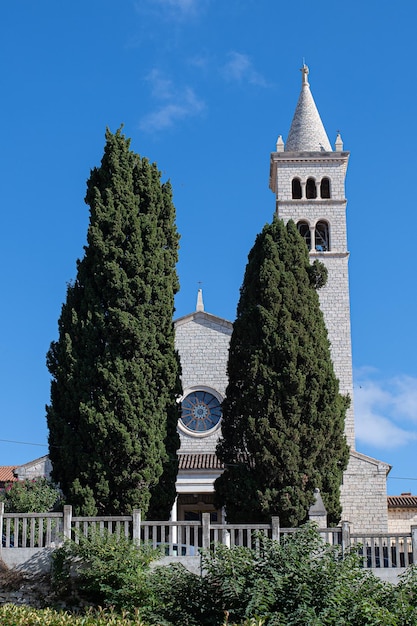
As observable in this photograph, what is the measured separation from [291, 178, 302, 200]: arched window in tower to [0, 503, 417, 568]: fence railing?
22340 millimetres

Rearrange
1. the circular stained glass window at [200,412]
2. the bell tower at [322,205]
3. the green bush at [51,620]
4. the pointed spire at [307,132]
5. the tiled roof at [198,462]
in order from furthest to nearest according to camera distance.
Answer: the pointed spire at [307,132] < the bell tower at [322,205] < the circular stained glass window at [200,412] < the tiled roof at [198,462] < the green bush at [51,620]

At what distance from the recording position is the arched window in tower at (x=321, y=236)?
3962 centimetres

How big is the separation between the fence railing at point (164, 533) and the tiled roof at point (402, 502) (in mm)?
19975

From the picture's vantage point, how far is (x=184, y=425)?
34.8 metres

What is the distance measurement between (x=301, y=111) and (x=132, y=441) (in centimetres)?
2418

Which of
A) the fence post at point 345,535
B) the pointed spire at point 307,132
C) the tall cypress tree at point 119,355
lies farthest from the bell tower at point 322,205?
the fence post at point 345,535

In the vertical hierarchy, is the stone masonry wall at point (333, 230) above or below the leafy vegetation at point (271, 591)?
above

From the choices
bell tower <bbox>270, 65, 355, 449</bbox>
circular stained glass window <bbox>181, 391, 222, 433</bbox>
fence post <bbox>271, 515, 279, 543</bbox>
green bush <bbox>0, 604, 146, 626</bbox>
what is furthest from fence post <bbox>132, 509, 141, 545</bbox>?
bell tower <bbox>270, 65, 355, 449</bbox>

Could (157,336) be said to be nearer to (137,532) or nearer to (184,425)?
(137,532)

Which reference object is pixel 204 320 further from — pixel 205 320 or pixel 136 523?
pixel 136 523

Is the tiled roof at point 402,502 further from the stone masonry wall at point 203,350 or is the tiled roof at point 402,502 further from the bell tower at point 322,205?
the stone masonry wall at point 203,350

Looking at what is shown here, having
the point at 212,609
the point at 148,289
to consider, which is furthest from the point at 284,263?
the point at 212,609

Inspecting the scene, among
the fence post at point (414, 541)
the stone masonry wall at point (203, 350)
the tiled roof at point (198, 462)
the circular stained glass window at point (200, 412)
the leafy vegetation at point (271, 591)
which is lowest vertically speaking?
the leafy vegetation at point (271, 591)

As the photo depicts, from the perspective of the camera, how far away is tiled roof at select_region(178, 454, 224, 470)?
1273 inches
